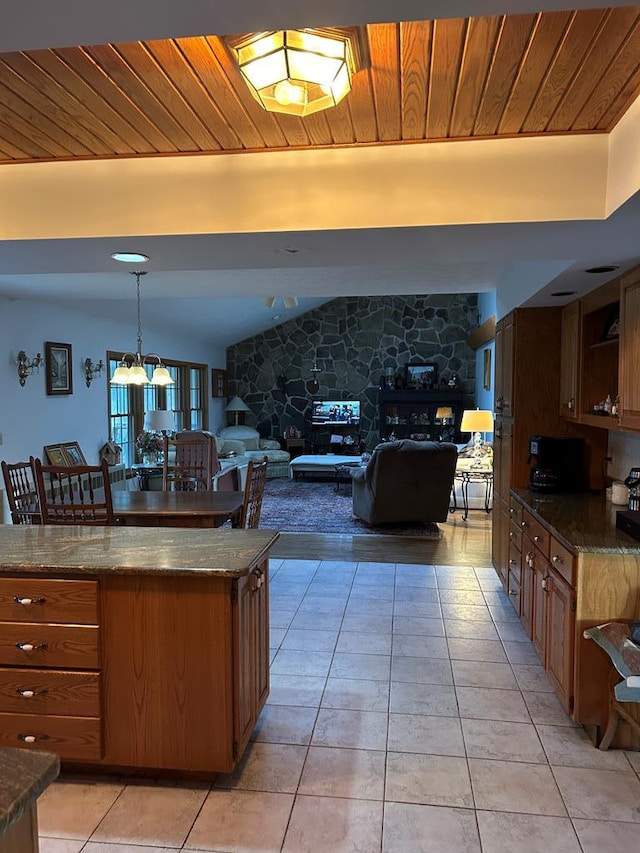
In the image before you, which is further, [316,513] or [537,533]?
[316,513]

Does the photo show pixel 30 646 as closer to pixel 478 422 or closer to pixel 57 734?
pixel 57 734

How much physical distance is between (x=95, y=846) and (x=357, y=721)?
1148 mm

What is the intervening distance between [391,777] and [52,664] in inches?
52.8

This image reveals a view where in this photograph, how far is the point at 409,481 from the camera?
6020 millimetres

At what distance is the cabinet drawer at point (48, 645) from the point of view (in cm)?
208

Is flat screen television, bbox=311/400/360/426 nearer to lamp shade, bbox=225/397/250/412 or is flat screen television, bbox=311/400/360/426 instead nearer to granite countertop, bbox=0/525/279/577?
lamp shade, bbox=225/397/250/412

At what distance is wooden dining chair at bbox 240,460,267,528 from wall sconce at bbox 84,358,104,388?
357cm

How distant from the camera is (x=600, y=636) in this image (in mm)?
2273

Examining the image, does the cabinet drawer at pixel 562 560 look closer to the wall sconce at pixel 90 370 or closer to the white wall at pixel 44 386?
the white wall at pixel 44 386

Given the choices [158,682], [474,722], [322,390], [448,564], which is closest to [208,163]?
[158,682]

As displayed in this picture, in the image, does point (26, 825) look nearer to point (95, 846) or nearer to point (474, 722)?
point (95, 846)

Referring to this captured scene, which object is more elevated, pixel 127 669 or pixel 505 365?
pixel 505 365

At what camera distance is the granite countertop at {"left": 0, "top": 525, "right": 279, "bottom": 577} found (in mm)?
2025

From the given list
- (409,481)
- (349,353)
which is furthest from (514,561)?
(349,353)
